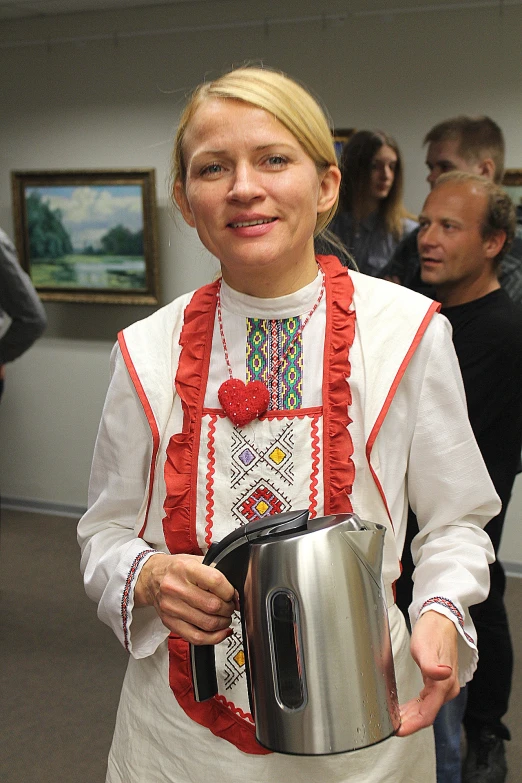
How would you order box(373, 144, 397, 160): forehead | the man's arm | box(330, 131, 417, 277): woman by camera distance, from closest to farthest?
box(330, 131, 417, 277): woman
the man's arm
box(373, 144, 397, 160): forehead

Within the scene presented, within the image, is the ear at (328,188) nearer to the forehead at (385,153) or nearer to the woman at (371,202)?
the woman at (371,202)

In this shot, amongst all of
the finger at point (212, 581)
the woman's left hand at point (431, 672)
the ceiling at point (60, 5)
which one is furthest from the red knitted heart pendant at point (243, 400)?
the ceiling at point (60, 5)

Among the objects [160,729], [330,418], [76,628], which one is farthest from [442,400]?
[76,628]

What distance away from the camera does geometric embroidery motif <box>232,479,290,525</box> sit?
1.20 m

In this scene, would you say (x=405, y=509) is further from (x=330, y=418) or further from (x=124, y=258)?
(x=124, y=258)

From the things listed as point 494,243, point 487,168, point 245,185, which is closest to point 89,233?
point 487,168

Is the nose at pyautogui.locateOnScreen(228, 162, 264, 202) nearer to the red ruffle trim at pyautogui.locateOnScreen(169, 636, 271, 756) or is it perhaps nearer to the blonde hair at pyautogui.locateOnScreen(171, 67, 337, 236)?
the blonde hair at pyautogui.locateOnScreen(171, 67, 337, 236)

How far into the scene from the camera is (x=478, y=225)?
233cm

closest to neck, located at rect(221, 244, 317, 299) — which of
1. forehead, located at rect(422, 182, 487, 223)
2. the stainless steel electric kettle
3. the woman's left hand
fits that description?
the stainless steel electric kettle

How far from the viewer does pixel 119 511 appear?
4.29ft

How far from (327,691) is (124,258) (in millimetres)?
3895

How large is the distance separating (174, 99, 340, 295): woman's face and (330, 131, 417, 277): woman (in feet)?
7.32

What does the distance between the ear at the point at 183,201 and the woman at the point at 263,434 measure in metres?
0.03

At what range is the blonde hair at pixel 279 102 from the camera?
116 centimetres
